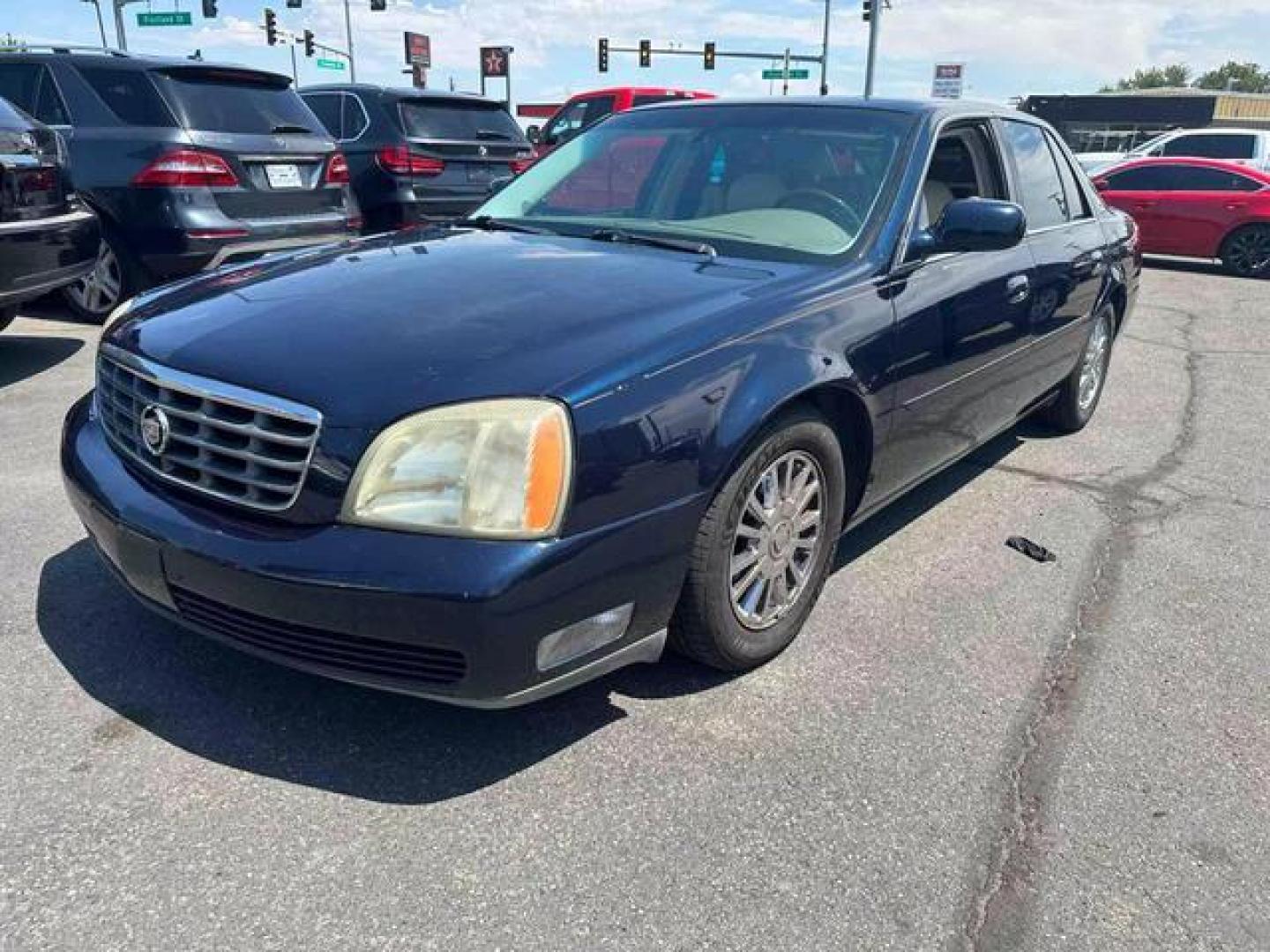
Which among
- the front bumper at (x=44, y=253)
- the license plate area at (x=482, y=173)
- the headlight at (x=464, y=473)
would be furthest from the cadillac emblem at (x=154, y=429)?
the license plate area at (x=482, y=173)

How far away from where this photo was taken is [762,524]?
Answer: 273cm

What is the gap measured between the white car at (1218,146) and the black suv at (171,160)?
13.8 m

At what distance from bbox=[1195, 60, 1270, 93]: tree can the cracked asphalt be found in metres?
116

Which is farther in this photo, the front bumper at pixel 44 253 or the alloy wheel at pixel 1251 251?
the alloy wheel at pixel 1251 251

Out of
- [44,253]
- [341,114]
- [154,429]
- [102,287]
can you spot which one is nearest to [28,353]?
[102,287]

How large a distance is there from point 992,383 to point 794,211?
1.12 metres

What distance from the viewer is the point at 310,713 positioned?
257 cm

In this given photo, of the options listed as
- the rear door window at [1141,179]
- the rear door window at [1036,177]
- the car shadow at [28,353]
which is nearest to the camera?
the rear door window at [1036,177]

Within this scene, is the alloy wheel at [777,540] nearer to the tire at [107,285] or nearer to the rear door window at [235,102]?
the rear door window at [235,102]

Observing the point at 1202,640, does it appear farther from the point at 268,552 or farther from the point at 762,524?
the point at 268,552

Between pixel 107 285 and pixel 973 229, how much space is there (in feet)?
19.2

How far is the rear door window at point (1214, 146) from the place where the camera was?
16.7 m

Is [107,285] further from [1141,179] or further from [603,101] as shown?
[1141,179]

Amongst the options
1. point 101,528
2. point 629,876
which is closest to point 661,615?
point 629,876
